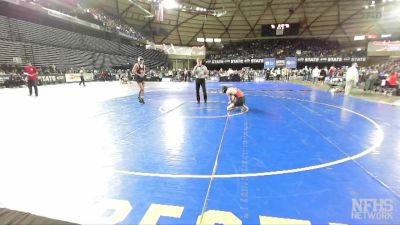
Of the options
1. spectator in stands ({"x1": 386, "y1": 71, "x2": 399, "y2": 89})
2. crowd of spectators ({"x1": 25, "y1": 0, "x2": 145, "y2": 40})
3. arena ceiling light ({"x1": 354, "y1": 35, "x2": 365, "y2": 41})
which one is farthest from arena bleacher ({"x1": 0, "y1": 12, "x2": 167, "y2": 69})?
arena ceiling light ({"x1": 354, "y1": 35, "x2": 365, "y2": 41})

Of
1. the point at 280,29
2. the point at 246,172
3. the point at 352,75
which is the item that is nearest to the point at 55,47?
the point at 352,75

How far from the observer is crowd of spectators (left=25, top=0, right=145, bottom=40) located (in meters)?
27.5

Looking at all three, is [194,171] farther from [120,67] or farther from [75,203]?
[120,67]

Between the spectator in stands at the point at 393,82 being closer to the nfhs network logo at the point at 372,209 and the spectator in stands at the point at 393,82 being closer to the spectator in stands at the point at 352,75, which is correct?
the spectator in stands at the point at 352,75

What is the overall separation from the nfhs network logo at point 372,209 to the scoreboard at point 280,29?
46.2 metres

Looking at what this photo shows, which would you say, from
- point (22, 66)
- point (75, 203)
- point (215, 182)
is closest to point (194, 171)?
point (215, 182)

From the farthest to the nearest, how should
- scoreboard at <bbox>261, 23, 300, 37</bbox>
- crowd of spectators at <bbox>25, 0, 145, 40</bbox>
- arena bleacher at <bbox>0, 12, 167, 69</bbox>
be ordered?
1. scoreboard at <bbox>261, 23, 300, 37</bbox>
2. crowd of spectators at <bbox>25, 0, 145, 40</bbox>
3. arena bleacher at <bbox>0, 12, 167, 69</bbox>

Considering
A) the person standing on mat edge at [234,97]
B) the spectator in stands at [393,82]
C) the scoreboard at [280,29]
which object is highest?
the scoreboard at [280,29]

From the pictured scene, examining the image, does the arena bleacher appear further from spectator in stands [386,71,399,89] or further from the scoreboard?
spectator in stands [386,71,399,89]

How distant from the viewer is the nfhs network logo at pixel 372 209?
2562mm

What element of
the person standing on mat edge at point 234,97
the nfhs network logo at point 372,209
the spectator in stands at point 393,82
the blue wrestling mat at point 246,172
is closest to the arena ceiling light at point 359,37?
the spectator in stands at point 393,82

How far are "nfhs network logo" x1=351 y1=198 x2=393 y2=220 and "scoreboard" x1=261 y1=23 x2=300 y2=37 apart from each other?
46.2 m

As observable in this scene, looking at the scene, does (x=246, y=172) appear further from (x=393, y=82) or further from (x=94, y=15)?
(x=94, y=15)

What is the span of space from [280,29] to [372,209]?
4646 centimetres
